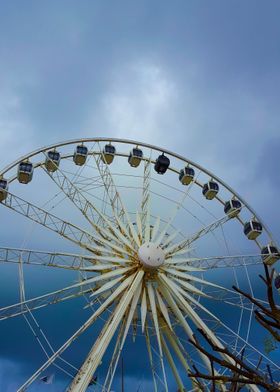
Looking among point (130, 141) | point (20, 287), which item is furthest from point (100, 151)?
point (20, 287)

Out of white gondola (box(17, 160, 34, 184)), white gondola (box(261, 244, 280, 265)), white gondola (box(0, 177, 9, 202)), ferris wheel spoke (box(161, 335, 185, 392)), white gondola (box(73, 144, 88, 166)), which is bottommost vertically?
ferris wheel spoke (box(161, 335, 185, 392))

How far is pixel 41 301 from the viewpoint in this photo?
1819 centimetres

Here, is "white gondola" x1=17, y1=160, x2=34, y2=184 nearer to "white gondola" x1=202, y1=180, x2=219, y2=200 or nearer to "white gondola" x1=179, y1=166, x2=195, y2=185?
"white gondola" x1=179, y1=166, x2=195, y2=185

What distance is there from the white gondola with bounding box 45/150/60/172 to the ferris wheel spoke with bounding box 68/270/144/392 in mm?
7994

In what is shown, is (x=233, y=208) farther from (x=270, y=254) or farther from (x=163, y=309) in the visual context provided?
(x=163, y=309)

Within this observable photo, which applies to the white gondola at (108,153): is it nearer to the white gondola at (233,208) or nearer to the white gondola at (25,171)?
the white gondola at (25,171)

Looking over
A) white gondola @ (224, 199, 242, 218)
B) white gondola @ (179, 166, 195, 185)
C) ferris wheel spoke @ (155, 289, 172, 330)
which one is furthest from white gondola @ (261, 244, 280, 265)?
ferris wheel spoke @ (155, 289, 172, 330)

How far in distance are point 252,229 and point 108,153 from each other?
10.1 meters

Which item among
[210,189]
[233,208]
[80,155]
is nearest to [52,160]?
[80,155]

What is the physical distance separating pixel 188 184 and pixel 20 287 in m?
12.9

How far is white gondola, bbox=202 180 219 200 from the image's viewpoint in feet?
85.4

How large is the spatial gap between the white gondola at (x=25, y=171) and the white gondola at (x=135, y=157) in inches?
260

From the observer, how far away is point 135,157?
84.5ft

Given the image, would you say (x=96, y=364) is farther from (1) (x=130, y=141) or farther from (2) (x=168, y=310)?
(1) (x=130, y=141)
